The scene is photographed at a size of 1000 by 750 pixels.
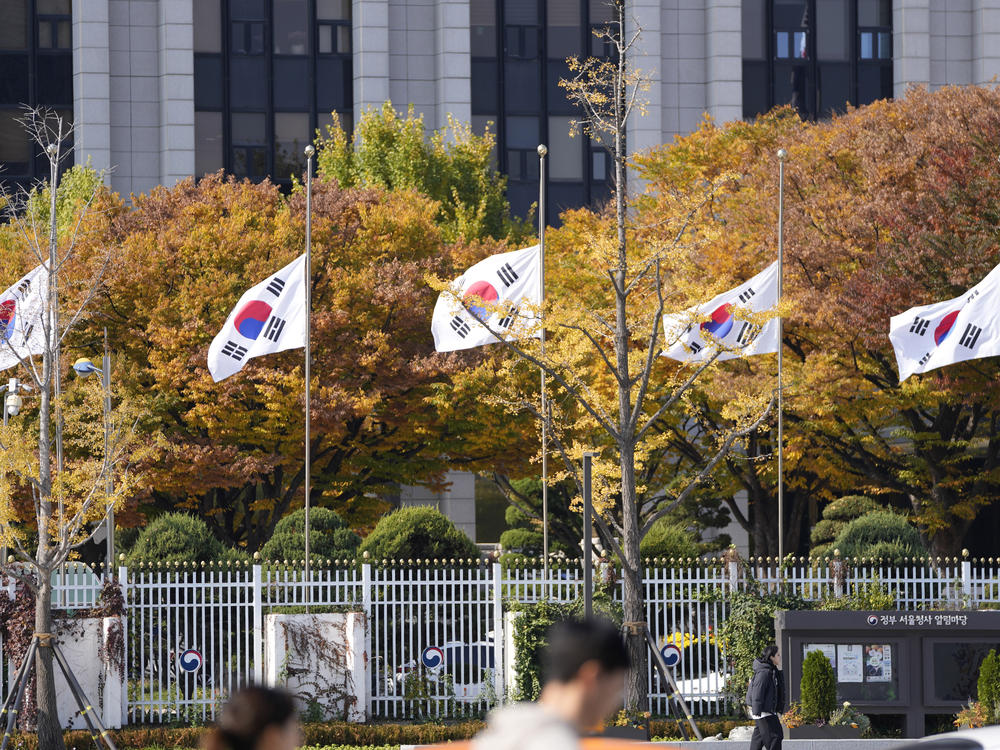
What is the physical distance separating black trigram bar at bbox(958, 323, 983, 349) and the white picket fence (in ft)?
10.9

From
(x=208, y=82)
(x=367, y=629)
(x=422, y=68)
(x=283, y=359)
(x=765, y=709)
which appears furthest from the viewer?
(x=422, y=68)

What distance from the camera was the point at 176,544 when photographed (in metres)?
23.0

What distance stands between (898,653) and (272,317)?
1070cm

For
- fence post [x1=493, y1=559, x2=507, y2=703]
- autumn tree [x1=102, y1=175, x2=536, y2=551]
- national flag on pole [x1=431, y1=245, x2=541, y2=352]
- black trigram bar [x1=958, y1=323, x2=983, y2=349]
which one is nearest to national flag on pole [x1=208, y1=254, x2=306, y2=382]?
national flag on pole [x1=431, y1=245, x2=541, y2=352]

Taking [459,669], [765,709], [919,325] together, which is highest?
[919,325]

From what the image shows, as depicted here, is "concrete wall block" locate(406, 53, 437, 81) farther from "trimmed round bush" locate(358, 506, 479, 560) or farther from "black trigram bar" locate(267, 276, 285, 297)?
"trimmed round bush" locate(358, 506, 479, 560)

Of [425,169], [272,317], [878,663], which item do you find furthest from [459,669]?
[425,169]

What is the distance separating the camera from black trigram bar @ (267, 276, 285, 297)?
23922 millimetres

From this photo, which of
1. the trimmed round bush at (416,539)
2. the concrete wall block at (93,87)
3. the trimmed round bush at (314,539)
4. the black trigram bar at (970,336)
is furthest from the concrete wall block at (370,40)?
the black trigram bar at (970,336)

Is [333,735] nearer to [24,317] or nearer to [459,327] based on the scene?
[459,327]

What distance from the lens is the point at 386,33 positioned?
4972 centimetres

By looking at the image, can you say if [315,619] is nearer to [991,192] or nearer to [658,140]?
[991,192]

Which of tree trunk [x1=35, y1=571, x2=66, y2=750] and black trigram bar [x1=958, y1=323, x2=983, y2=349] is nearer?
tree trunk [x1=35, y1=571, x2=66, y2=750]

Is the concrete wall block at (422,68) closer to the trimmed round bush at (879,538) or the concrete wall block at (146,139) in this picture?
the concrete wall block at (146,139)
